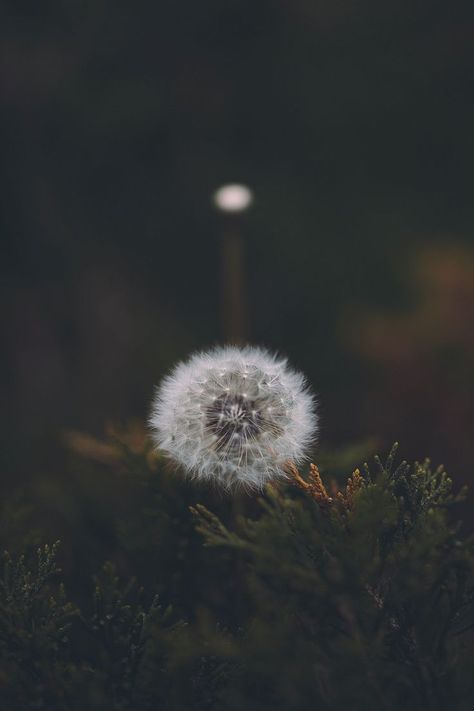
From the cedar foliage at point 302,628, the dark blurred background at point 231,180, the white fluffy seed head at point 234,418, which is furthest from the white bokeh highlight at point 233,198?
the dark blurred background at point 231,180

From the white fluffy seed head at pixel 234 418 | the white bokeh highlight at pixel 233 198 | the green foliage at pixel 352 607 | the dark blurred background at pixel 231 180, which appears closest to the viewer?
the green foliage at pixel 352 607

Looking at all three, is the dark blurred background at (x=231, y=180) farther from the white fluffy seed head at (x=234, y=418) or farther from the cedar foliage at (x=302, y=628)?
the cedar foliage at (x=302, y=628)

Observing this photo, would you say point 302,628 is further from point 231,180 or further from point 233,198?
point 231,180

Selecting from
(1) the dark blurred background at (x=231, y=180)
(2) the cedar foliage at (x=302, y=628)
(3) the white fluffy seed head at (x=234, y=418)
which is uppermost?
(1) the dark blurred background at (x=231, y=180)

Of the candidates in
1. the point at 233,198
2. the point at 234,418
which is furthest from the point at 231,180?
the point at 234,418

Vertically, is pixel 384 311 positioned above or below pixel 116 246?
above

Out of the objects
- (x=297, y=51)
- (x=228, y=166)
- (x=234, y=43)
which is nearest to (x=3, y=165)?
(x=228, y=166)

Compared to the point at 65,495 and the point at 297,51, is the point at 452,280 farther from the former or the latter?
the point at 65,495
